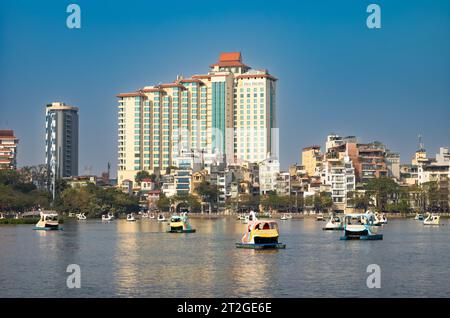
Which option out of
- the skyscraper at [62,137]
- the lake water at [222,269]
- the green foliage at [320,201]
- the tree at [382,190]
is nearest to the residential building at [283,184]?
the green foliage at [320,201]

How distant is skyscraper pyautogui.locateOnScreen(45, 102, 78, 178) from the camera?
496 ft

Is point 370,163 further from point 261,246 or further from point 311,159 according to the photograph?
point 261,246

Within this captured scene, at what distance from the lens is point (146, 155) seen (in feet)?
422

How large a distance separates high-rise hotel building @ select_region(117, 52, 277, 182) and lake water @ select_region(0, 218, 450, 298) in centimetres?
8442

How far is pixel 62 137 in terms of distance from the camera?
155m

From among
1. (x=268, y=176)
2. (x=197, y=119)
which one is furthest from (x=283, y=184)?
(x=197, y=119)

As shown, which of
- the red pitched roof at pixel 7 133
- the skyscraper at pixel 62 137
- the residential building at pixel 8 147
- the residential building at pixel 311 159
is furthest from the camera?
the skyscraper at pixel 62 137

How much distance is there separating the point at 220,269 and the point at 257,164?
293 ft

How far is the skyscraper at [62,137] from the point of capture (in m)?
151

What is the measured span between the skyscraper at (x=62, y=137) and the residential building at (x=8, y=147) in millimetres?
7315

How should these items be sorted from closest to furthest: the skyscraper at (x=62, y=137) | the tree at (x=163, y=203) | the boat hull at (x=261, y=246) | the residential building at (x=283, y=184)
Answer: the boat hull at (x=261, y=246) < the tree at (x=163, y=203) < the residential building at (x=283, y=184) < the skyscraper at (x=62, y=137)

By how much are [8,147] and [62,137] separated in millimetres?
15737

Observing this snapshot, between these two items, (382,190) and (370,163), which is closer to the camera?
(382,190)

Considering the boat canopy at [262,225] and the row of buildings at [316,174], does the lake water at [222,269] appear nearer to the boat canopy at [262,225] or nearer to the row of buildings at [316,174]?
the boat canopy at [262,225]
